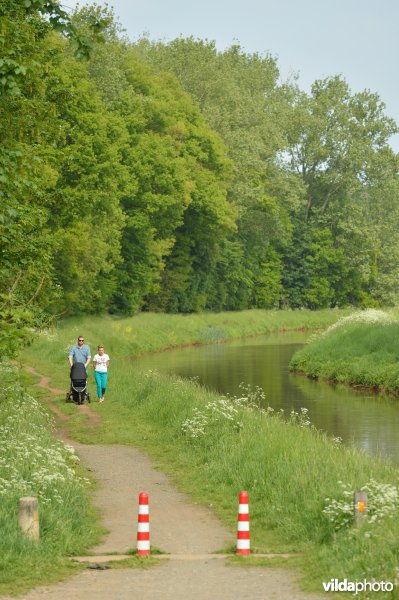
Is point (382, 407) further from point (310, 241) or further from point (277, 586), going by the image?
point (310, 241)

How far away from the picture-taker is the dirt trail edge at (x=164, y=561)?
10.9 metres

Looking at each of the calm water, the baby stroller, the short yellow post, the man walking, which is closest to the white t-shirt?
the man walking

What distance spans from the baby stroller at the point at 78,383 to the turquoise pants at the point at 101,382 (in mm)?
494

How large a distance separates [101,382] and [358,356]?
18.1 metres

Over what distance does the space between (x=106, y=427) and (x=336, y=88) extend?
74.5 metres

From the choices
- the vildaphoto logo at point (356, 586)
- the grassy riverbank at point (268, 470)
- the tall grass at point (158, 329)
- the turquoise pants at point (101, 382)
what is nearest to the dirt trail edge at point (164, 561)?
the vildaphoto logo at point (356, 586)

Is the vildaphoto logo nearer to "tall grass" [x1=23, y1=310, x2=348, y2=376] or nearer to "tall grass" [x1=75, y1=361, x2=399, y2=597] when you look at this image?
"tall grass" [x1=75, y1=361, x2=399, y2=597]

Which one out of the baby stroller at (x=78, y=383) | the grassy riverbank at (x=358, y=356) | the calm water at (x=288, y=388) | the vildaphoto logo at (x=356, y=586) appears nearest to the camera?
the vildaphoto logo at (x=356, y=586)

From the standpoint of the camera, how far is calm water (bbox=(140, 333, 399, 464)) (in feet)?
95.1

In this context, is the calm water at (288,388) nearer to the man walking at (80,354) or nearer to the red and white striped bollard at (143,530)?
the man walking at (80,354)

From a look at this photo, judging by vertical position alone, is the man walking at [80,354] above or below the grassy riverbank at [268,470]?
above

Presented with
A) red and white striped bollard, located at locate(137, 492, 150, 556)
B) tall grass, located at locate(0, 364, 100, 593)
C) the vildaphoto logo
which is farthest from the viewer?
red and white striped bollard, located at locate(137, 492, 150, 556)

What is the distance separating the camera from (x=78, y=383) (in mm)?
29391

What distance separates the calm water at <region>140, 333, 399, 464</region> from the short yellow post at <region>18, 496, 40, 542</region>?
1274 cm
